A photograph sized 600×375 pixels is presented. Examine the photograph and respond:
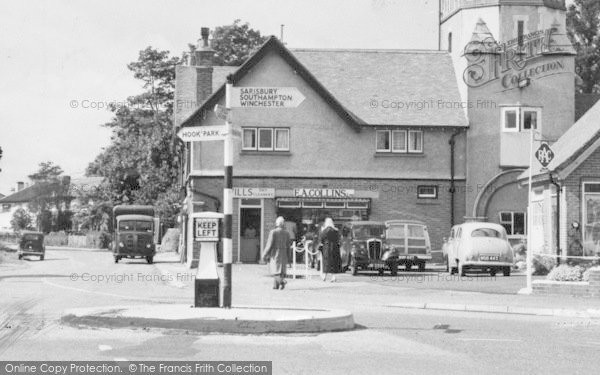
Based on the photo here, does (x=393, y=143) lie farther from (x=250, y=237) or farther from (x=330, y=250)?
(x=330, y=250)

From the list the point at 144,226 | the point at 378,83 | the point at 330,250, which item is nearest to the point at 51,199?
the point at 144,226

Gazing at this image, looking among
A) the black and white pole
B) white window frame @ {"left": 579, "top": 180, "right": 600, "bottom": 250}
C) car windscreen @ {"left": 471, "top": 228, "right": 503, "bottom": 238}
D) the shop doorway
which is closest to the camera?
the black and white pole

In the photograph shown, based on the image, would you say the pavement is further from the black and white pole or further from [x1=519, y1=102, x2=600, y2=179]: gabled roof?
[x1=519, y1=102, x2=600, y2=179]: gabled roof

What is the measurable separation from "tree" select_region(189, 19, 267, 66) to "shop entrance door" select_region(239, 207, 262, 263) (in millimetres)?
27692

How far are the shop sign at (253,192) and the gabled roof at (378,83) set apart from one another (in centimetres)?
362

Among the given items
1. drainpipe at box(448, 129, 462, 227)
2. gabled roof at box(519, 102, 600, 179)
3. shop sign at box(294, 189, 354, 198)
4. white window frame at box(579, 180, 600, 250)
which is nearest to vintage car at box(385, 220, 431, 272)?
gabled roof at box(519, 102, 600, 179)

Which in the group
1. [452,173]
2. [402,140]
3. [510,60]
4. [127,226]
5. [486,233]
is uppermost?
[510,60]

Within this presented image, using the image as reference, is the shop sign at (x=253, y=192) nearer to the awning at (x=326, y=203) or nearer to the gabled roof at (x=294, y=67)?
the awning at (x=326, y=203)

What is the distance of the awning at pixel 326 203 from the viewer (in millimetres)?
43812

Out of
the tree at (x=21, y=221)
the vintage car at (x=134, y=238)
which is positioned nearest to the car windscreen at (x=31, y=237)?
the vintage car at (x=134, y=238)

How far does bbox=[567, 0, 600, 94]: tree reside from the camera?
7031 cm

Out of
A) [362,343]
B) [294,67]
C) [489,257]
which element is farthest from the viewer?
[294,67]

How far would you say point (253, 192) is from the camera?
43656 millimetres

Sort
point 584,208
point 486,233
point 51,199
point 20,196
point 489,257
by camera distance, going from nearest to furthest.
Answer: point 489,257, point 486,233, point 584,208, point 51,199, point 20,196
